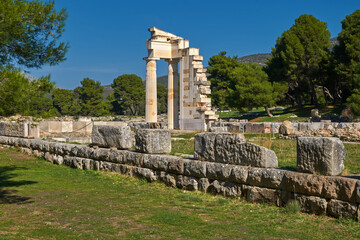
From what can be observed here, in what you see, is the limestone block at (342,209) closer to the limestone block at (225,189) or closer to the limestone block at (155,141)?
the limestone block at (225,189)

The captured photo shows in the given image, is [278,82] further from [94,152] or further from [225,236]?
[225,236]

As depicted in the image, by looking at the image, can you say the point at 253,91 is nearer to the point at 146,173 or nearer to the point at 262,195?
the point at 146,173

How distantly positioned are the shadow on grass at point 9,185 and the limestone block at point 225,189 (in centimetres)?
387

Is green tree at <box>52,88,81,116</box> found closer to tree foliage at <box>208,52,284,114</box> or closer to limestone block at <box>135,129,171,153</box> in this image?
tree foliage at <box>208,52,284,114</box>

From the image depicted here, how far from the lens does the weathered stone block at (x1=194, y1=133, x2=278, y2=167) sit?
8.59 metres

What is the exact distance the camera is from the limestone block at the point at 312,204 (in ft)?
23.9

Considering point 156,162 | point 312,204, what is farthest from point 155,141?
point 312,204

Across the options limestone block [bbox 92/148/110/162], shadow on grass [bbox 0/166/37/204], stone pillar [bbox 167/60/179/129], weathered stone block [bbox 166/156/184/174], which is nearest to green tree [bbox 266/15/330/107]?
stone pillar [bbox 167/60/179/129]

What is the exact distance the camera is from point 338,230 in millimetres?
6559

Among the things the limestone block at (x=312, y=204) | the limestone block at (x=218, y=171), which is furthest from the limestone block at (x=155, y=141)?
the limestone block at (x=312, y=204)

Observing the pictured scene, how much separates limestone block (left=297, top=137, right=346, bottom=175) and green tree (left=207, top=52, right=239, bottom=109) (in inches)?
3028

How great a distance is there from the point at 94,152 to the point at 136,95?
94761 mm

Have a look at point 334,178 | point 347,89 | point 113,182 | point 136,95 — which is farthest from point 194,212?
point 136,95

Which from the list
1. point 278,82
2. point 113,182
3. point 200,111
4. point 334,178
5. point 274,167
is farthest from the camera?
point 278,82
